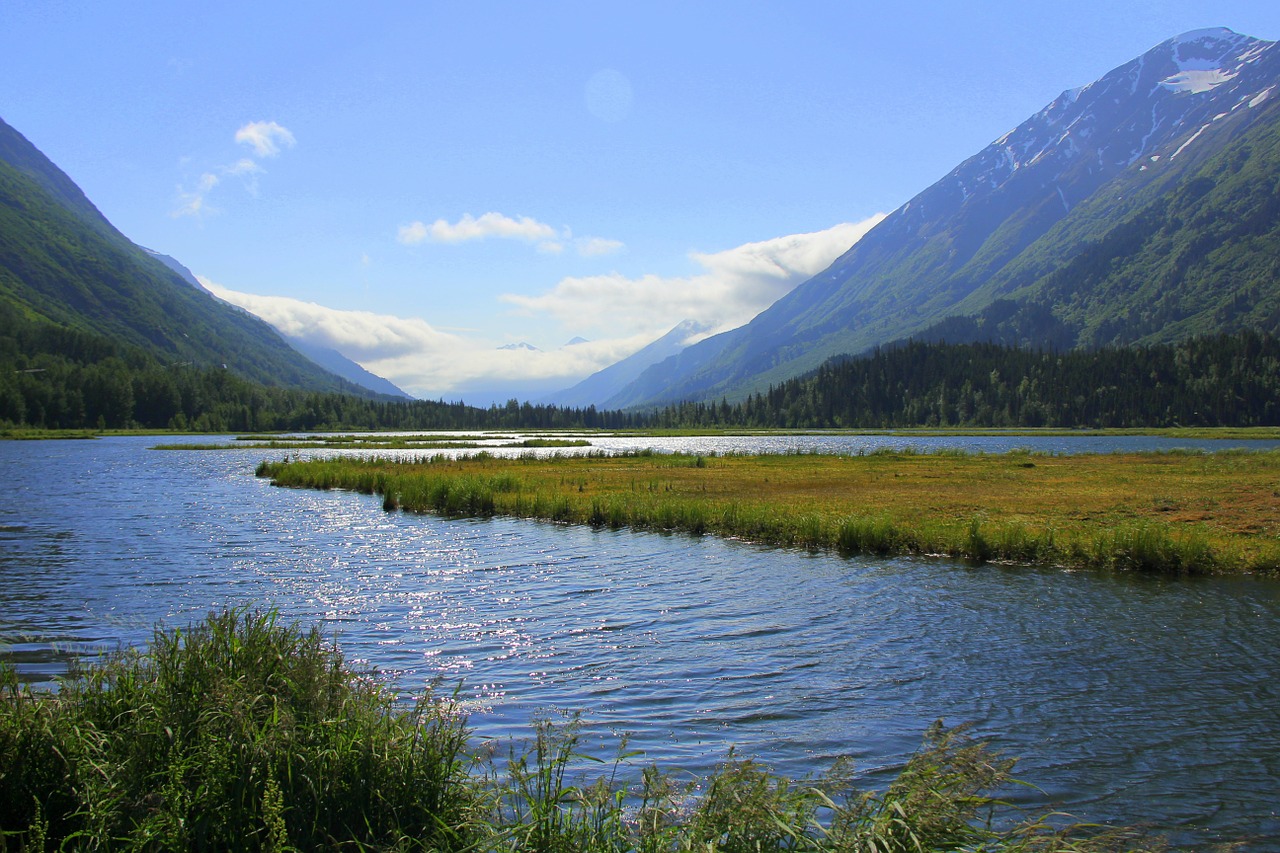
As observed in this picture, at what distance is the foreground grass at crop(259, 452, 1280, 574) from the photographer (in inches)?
1058

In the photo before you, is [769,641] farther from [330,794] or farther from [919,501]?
[919,501]

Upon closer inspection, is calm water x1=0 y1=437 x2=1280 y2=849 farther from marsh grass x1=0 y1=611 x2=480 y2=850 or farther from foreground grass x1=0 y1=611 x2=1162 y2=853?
marsh grass x1=0 y1=611 x2=480 y2=850

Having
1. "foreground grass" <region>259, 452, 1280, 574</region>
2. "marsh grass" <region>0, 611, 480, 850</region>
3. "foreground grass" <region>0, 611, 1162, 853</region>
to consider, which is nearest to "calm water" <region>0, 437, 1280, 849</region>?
"foreground grass" <region>259, 452, 1280, 574</region>

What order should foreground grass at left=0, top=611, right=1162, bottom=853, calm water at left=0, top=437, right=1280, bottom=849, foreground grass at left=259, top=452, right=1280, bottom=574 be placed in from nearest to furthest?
foreground grass at left=0, top=611, right=1162, bottom=853
calm water at left=0, top=437, right=1280, bottom=849
foreground grass at left=259, top=452, right=1280, bottom=574

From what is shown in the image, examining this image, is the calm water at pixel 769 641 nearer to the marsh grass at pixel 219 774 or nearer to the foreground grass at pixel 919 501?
the foreground grass at pixel 919 501

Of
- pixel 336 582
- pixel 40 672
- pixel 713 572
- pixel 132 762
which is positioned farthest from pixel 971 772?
pixel 336 582

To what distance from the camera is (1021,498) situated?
134 feet

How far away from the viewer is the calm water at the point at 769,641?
38.5 feet

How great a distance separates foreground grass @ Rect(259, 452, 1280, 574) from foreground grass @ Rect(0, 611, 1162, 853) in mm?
21283

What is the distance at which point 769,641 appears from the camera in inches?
699

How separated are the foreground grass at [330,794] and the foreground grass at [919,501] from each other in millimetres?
21283

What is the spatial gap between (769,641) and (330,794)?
490 inches

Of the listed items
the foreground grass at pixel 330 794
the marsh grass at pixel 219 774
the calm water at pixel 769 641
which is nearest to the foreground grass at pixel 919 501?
the calm water at pixel 769 641

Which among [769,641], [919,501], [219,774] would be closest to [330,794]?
[219,774]
